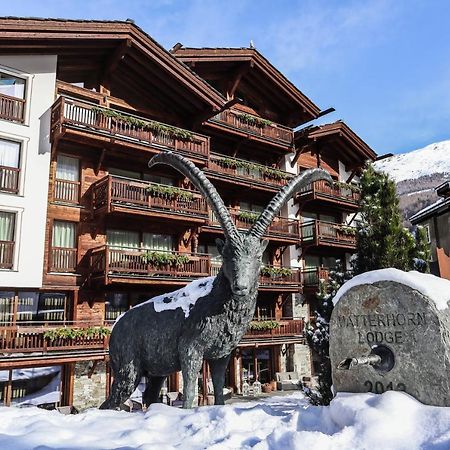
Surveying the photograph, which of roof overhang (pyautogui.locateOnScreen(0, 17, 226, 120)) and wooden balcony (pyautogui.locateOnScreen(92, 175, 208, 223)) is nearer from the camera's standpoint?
roof overhang (pyautogui.locateOnScreen(0, 17, 226, 120))

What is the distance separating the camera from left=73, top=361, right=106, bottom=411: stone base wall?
17.2 m

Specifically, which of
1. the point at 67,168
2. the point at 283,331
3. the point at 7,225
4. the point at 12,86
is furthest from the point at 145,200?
→ the point at 283,331

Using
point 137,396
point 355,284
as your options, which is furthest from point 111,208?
point 355,284

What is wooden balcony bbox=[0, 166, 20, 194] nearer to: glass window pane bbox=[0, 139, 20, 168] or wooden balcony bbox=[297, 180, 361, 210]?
glass window pane bbox=[0, 139, 20, 168]

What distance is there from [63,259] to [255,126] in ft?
44.4

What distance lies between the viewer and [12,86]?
59.3ft

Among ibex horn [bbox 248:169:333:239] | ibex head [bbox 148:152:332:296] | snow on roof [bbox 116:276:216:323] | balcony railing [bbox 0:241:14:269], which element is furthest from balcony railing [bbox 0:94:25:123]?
ibex horn [bbox 248:169:333:239]

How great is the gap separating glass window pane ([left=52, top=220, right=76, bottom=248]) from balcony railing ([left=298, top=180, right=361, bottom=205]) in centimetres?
1380

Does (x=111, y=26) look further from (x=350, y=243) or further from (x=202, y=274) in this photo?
(x=350, y=243)

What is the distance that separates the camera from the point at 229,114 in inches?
971

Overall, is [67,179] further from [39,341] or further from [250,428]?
[250,428]

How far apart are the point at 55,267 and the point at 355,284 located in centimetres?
1556

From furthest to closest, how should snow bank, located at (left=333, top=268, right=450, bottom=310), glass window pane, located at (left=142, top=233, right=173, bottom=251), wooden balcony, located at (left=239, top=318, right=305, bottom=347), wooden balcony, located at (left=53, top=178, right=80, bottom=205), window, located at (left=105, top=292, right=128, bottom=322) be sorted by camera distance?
wooden balcony, located at (left=239, top=318, right=305, bottom=347) < glass window pane, located at (left=142, top=233, right=173, bottom=251) < window, located at (left=105, top=292, right=128, bottom=322) < wooden balcony, located at (left=53, top=178, right=80, bottom=205) < snow bank, located at (left=333, top=268, right=450, bottom=310)

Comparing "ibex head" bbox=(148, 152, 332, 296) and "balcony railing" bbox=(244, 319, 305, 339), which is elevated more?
"ibex head" bbox=(148, 152, 332, 296)
